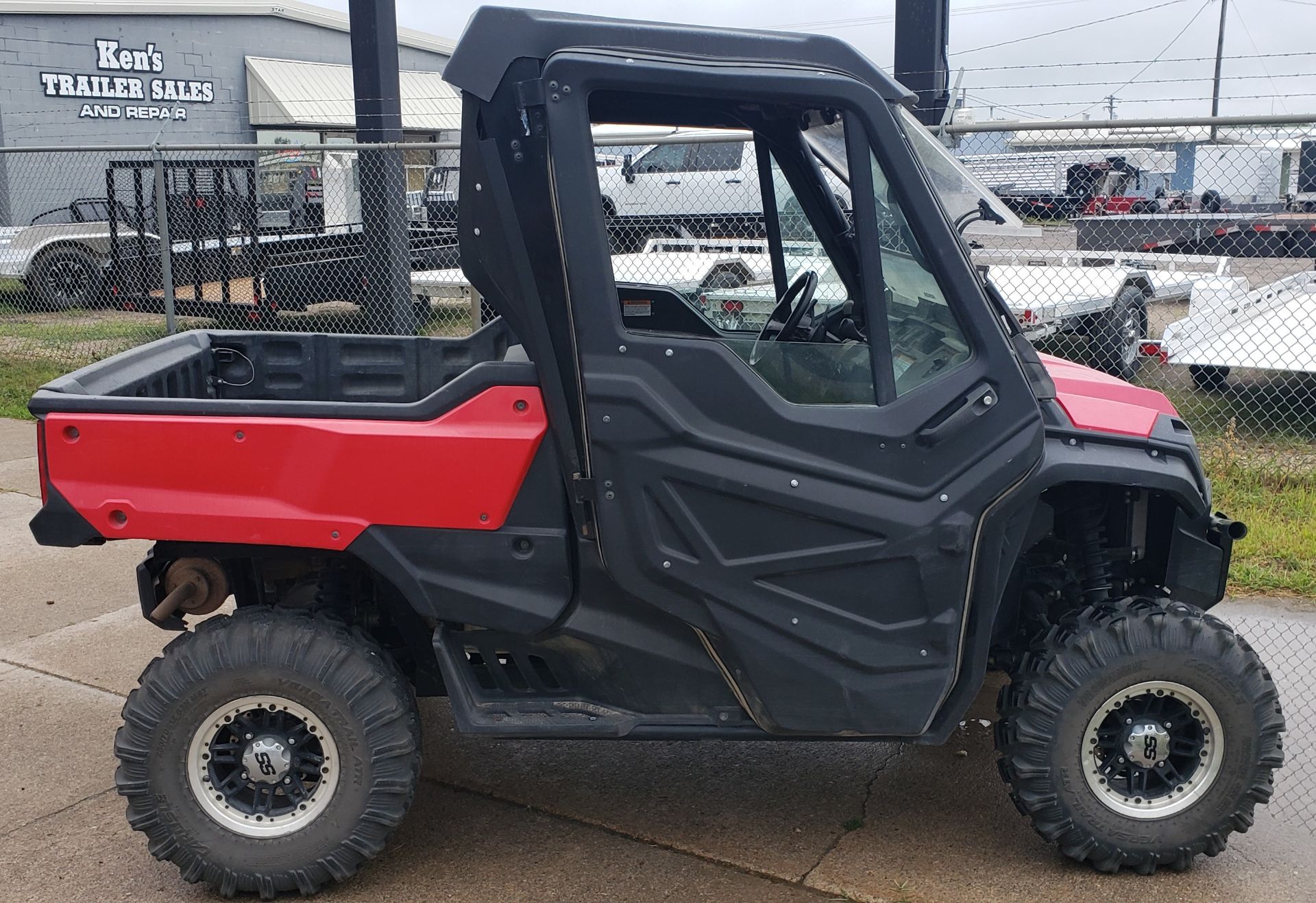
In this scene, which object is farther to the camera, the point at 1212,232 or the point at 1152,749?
the point at 1212,232

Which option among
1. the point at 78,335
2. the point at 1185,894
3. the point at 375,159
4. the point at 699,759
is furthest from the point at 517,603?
the point at 78,335

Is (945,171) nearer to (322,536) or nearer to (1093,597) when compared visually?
(1093,597)

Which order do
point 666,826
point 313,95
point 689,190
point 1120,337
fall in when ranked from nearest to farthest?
point 666,826, point 689,190, point 1120,337, point 313,95

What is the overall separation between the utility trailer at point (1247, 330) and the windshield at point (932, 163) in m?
4.99

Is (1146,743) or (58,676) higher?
(1146,743)

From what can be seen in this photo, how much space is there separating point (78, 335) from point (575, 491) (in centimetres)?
979

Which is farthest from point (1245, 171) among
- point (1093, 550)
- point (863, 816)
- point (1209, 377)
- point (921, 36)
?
point (863, 816)

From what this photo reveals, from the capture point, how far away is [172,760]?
3223 millimetres

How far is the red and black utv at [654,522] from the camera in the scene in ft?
9.85

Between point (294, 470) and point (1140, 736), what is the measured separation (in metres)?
2.32

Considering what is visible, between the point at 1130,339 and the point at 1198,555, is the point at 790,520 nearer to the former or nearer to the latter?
the point at 1198,555

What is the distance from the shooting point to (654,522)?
3078 millimetres

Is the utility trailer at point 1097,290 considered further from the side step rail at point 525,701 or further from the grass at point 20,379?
the grass at point 20,379

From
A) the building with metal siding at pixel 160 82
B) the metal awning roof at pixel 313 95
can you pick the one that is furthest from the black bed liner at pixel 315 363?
the metal awning roof at pixel 313 95
